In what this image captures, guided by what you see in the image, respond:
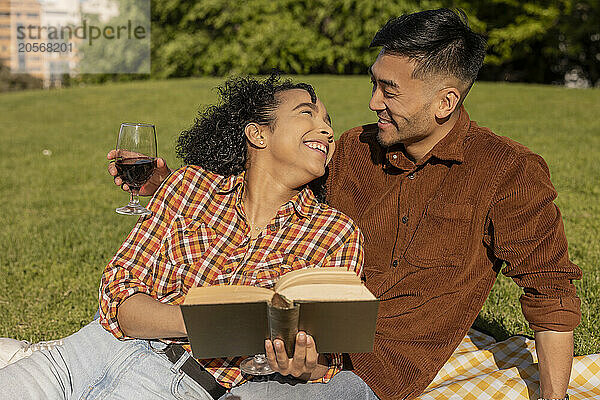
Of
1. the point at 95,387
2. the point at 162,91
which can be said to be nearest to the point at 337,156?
the point at 95,387

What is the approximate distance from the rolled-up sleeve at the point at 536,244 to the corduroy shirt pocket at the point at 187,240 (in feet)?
4.06

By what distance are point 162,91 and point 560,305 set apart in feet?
55.7

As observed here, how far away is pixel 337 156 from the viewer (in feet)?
11.1

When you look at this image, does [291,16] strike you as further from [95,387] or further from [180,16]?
[95,387]

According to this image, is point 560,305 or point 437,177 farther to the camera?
point 437,177

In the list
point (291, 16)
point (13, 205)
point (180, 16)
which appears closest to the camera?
point (13, 205)

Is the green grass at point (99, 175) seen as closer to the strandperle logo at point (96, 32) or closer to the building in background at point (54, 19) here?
the strandperle logo at point (96, 32)

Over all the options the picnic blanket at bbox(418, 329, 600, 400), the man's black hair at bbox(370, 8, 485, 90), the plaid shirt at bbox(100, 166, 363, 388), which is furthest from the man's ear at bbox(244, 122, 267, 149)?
the picnic blanket at bbox(418, 329, 600, 400)

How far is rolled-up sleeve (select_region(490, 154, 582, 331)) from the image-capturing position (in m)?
2.76

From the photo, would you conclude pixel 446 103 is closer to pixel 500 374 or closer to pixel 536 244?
pixel 536 244

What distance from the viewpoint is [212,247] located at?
2805 millimetres

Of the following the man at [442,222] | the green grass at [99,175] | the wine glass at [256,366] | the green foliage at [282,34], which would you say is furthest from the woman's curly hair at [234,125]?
the green foliage at [282,34]

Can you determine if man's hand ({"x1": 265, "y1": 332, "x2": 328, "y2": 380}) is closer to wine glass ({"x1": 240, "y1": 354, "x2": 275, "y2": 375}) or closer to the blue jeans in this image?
wine glass ({"x1": 240, "y1": 354, "x2": 275, "y2": 375})

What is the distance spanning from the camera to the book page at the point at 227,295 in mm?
2123
